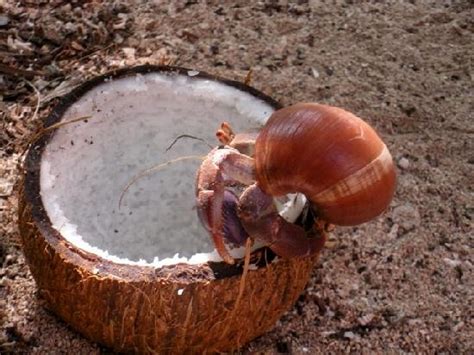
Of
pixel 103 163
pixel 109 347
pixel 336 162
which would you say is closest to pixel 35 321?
pixel 109 347

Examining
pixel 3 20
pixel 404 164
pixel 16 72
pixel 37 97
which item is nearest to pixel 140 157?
pixel 37 97

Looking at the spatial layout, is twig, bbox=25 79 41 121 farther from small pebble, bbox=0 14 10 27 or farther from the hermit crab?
the hermit crab

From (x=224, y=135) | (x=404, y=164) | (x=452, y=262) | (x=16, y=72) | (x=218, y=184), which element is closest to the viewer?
(x=218, y=184)

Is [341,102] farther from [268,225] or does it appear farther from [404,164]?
[268,225]

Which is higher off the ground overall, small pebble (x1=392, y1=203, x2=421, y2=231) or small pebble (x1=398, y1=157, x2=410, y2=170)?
small pebble (x1=398, y1=157, x2=410, y2=170)

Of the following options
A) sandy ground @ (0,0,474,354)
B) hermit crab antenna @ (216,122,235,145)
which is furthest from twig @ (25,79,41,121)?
hermit crab antenna @ (216,122,235,145)

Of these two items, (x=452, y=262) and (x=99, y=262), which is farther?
(x=452, y=262)

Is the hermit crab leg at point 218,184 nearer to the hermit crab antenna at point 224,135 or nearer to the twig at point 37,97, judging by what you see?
the hermit crab antenna at point 224,135
